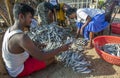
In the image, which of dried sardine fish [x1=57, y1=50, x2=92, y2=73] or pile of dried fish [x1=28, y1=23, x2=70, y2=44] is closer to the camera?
dried sardine fish [x1=57, y1=50, x2=92, y2=73]

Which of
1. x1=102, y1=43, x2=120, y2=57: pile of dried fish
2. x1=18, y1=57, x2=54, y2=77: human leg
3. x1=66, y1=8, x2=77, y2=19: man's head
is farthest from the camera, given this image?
x1=66, y1=8, x2=77, y2=19: man's head

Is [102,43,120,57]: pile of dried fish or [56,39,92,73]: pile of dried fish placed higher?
[102,43,120,57]: pile of dried fish

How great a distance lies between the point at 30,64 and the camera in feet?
11.8

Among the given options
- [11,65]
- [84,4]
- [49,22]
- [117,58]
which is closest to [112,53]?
[117,58]

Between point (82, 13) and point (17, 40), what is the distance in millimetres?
2714

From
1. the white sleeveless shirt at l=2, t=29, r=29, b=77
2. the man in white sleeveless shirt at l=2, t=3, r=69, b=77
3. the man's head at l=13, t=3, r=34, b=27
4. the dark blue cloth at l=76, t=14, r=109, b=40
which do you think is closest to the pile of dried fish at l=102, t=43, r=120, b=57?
the dark blue cloth at l=76, t=14, r=109, b=40

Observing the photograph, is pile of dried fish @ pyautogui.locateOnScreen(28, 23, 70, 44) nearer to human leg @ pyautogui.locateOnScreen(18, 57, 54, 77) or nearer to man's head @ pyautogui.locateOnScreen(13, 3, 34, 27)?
human leg @ pyautogui.locateOnScreen(18, 57, 54, 77)

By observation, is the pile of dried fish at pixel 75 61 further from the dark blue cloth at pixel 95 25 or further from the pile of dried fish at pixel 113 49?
the dark blue cloth at pixel 95 25

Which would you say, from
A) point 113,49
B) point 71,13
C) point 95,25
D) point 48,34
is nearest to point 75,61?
point 113,49

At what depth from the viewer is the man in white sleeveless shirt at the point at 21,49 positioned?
9.92 ft

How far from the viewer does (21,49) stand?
326cm

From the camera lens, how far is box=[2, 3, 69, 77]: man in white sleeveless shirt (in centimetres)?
302

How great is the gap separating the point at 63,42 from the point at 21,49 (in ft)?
7.07

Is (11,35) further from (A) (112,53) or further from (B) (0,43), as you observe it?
(A) (112,53)
